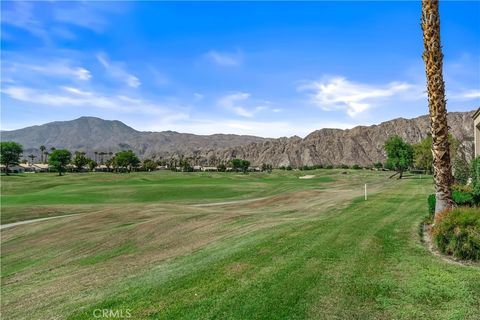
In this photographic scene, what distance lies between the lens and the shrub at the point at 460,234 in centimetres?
1028

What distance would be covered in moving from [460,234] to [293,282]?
17.2ft

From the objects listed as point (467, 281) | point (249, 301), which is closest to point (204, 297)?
point (249, 301)

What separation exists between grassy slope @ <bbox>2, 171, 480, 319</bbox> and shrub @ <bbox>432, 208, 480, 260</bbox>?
626mm

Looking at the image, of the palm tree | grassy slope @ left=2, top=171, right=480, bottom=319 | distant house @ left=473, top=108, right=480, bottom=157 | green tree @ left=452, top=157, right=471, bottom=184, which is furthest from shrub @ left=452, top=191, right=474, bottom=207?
green tree @ left=452, top=157, right=471, bottom=184

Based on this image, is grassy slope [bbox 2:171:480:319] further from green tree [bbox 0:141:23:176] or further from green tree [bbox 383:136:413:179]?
green tree [bbox 0:141:23:176]

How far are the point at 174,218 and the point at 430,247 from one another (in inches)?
616

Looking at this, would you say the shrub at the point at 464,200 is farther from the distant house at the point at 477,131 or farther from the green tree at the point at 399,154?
Answer: the green tree at the point at 399,154

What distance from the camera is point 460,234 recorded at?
34.8ft

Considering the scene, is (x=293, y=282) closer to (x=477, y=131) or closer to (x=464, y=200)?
(x=464, y=200)

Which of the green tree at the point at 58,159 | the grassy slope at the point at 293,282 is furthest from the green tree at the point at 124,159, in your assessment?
the grassy slope at the point at 293,282

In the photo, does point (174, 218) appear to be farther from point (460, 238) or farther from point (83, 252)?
point (460, 238)

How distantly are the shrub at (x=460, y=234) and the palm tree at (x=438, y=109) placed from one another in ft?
9.01

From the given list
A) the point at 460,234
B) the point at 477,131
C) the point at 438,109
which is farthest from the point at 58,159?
the point at 460,234

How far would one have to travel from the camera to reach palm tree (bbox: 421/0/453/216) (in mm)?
14219
